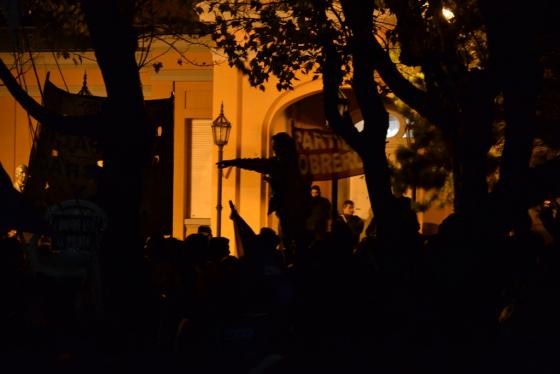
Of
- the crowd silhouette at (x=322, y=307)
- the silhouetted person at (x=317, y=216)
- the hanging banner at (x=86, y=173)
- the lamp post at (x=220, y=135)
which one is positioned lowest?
the crowd silhouette at (x=322, y=307)

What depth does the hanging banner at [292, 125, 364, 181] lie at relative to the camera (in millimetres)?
10672

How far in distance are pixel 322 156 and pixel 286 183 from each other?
1058 mm

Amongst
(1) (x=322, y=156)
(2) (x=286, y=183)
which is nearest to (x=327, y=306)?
(2) (x=286, y=183)

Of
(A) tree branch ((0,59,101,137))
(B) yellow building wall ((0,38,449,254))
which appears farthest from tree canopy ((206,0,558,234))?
(B) yellow building wall ((0,38,449,254))

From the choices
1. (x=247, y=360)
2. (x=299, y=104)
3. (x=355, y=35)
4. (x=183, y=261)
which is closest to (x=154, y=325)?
(x=183, y=261)

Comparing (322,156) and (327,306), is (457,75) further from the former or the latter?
(327,306)

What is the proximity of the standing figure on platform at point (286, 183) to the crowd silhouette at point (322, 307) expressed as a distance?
799mm

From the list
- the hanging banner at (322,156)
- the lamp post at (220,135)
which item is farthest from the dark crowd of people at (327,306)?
the lamp post at (220,135)

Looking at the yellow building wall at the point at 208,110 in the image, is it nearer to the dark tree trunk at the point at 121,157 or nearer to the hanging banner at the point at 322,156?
the hanging banner at the point at 322,156

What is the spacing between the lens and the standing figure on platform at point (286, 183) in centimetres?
966

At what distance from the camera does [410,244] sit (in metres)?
8.60

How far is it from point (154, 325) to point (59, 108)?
376 centimetres

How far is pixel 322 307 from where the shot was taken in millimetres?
8469

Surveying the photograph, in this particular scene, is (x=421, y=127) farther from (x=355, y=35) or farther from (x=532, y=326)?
(x=532, y=326)
